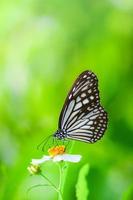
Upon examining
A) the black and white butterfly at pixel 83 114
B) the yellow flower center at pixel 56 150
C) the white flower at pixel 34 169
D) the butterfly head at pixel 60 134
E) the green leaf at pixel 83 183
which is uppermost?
the black and white butterfly at pixel 83 114

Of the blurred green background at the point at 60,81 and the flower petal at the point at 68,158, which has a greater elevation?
the blurred green background at the point at 60,81

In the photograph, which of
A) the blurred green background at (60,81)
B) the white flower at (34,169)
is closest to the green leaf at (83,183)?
the blurred green background at (60,81)

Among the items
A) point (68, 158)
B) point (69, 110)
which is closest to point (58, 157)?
point (68, 158)

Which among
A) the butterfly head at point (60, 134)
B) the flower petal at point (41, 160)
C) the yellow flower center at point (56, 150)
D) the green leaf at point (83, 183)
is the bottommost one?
the green leaf at point (83, 183)

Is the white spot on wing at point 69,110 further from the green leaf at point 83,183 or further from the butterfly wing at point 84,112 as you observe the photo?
the green leaf at point 83,183

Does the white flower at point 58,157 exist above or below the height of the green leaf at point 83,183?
above

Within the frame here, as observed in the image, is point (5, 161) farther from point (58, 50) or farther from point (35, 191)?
point (58, 50)

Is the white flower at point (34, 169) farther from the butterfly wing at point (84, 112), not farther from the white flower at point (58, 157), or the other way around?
the butterfly wing at point (84, 112)

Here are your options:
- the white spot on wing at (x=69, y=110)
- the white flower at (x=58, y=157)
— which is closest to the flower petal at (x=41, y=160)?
the white flower at (x=58, y=157)
